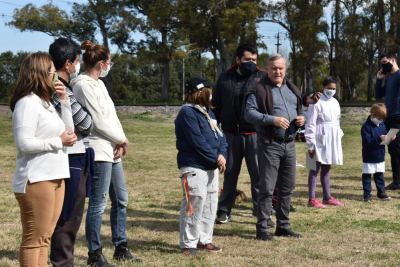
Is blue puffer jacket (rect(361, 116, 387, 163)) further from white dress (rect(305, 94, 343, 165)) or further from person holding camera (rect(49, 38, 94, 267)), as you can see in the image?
person holding camera (rect(49, 38, 94, 267))

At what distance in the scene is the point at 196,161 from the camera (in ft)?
16.4

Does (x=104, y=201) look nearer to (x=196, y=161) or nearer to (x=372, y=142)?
(x=196, y=161)

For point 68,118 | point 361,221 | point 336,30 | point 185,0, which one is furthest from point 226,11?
point 68,118

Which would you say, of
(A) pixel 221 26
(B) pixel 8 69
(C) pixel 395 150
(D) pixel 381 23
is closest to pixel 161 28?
(A) pixel 221 26

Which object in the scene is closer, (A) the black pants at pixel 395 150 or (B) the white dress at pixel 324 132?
(B) the white dress at pixel 324 132

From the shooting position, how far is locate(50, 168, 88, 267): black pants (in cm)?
403

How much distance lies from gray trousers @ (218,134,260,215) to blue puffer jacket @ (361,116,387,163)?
8.15 feet

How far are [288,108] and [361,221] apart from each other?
200 cm

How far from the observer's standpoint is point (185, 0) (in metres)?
42.6

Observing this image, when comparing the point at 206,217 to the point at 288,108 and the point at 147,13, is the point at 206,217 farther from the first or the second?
the point at 147,13

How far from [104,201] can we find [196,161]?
1042 millimetres

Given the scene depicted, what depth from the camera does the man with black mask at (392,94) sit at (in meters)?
8.48

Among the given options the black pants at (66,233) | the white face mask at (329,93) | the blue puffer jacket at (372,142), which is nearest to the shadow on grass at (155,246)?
the black pants at (66,233)

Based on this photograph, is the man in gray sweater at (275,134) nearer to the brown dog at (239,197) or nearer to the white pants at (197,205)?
the white pants at (197,205)
